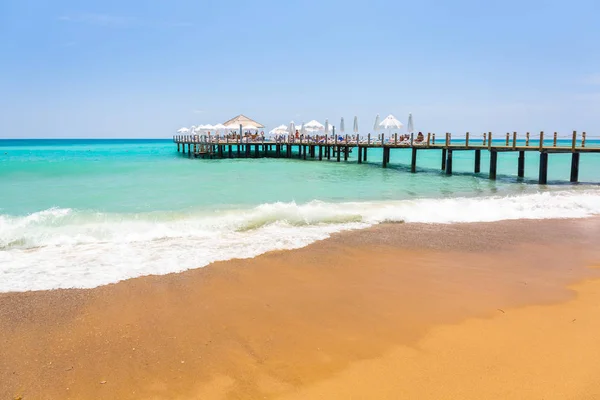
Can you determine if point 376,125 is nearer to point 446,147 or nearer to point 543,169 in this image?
point 446,147

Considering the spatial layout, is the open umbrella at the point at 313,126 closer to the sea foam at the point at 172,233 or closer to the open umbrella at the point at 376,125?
the open umbrella at the point at 376,125

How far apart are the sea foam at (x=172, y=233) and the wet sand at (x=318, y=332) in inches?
32.0

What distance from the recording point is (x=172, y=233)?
10273 mm

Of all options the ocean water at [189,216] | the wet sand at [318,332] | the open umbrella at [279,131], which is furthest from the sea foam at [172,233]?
the open umbrella at [279,131]

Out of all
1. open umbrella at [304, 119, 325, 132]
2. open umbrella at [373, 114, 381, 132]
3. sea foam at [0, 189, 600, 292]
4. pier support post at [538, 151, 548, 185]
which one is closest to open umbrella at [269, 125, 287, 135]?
open umbrella at [304, 119, 325, 132]

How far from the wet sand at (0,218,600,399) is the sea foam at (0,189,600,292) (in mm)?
814

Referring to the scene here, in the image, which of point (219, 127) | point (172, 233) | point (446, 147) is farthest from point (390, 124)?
point (172, 233)

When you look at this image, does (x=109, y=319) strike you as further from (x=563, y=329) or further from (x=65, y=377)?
(x=563, y=329)

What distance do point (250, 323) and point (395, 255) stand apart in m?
3.88

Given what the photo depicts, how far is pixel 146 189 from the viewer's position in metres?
21.0

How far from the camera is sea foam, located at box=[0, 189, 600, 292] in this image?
7.36 m

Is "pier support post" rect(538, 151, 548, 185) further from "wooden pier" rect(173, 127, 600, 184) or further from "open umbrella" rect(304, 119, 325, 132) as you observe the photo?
"open umbrella" rect(304, 119, 325, 132)

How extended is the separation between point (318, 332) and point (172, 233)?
242 inches

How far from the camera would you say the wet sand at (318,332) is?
3947mm
